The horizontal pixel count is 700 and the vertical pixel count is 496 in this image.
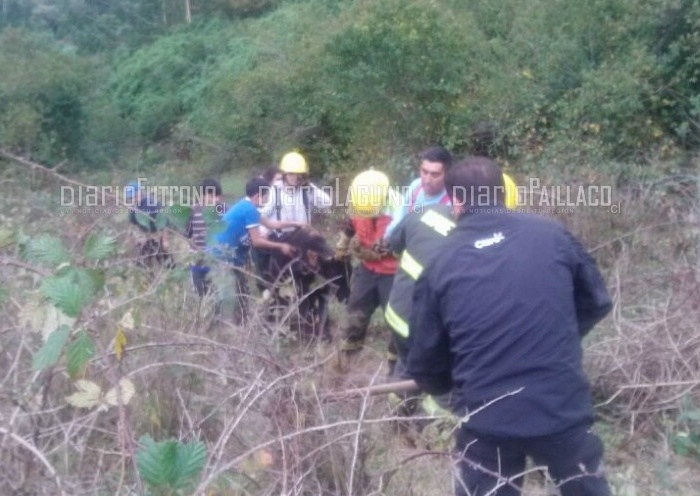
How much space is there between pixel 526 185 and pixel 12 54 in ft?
65.5

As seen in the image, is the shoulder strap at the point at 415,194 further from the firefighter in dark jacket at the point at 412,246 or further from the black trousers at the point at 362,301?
the firefighter in dark jacket at the point at 412,246

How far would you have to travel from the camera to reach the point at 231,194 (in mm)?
19359

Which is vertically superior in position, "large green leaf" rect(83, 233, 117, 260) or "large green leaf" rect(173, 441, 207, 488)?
"large green leaf" rect(83, 233, 117, 260)

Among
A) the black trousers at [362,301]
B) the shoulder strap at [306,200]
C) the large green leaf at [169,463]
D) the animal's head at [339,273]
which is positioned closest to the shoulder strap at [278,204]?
the shoulder strap at [306,200]

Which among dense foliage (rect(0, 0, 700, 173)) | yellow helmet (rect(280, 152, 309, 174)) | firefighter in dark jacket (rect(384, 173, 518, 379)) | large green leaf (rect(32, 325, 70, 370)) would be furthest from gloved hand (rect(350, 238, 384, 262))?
dense foliage (rect(0, 0, 700, 173))

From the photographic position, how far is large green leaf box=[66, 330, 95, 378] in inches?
127

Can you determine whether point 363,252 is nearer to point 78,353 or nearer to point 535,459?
point 535,459

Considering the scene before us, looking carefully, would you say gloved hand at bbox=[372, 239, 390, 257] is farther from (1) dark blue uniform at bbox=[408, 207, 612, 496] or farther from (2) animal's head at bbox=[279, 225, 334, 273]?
(1) dark blue uniform at bbox=[408, 207, 612, 496]

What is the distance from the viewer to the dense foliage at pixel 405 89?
12914 mm

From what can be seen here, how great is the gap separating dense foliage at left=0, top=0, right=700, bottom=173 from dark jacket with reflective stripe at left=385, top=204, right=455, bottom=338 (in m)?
7.74

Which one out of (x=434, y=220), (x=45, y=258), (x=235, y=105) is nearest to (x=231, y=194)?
(x=235, y=105)

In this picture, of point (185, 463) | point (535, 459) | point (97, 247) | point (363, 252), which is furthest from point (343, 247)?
point (185, 463)

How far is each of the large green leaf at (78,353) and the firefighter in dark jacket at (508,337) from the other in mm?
1111

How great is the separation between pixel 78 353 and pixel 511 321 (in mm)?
1362
